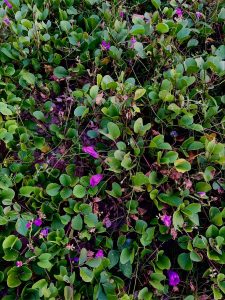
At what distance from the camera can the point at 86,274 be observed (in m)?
1.68

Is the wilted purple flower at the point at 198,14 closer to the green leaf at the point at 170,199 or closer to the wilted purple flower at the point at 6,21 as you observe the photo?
the wilted purple flower at the point at 6,21

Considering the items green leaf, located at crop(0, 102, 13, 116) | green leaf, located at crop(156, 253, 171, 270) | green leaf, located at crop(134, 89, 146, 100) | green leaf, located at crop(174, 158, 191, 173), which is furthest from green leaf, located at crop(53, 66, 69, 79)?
green leaf, located at crop(156, 253, 171, 270)

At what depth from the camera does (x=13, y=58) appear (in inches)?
92.2

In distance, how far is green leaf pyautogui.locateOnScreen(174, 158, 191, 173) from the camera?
5.99 feet

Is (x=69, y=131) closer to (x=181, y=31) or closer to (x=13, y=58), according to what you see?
(x=13, y=58)

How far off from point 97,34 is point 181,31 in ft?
1.56

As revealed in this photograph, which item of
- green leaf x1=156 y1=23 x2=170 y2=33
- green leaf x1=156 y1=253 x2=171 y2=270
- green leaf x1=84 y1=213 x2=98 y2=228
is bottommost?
green leaf x1=156 y1=253 x2=171 y2=270

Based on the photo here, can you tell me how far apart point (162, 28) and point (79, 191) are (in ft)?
3.30

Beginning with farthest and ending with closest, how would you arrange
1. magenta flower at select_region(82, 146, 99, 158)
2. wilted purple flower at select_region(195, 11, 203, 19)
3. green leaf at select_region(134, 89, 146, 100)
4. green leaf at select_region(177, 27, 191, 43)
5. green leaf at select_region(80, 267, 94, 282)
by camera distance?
1. wilted purple flower at select_region(195, 11, 203, 19)
2. green leaf at select_region(177, 27, 191, 43)
3. green leaf at select_region(134, 89, 146, 100)
4. magenta flower at select_region(82, 146, 99, 158)
5. green leaf at select_region(80, 267, 94, 282)

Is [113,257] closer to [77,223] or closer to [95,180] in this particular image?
[77,223]

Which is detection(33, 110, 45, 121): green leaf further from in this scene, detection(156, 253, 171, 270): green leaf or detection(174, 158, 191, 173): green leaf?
detection(156, 253, 171, 270): green leaf

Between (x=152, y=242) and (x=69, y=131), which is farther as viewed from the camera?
(x=69, y=131)

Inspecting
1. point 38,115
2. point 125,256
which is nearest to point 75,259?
point 125,256

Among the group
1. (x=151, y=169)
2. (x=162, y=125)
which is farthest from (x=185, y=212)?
(x=162, y=125)
